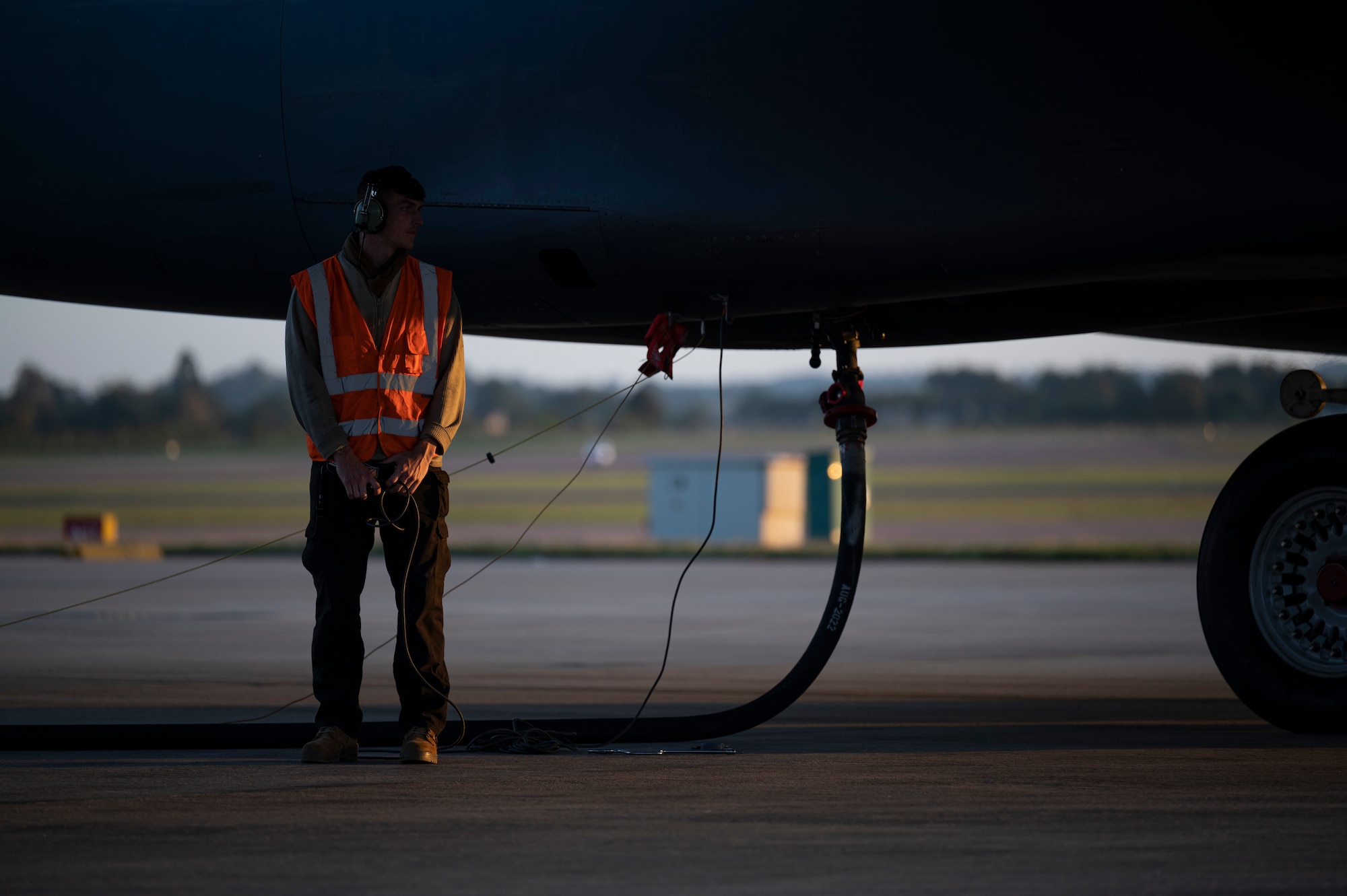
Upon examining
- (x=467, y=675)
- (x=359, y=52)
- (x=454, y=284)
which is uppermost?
(x=359, y=52)

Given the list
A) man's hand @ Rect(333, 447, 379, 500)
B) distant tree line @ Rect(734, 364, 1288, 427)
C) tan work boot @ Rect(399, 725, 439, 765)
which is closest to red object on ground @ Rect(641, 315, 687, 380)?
man's hand @ Rect(333, 447, 379, 500)

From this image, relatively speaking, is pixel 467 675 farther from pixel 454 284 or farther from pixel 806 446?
pixel 806 446

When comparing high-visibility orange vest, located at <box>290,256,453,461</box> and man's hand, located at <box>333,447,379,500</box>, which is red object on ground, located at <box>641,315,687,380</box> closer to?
high-visibility orange vest, located at <box>290,256,453,461</box>

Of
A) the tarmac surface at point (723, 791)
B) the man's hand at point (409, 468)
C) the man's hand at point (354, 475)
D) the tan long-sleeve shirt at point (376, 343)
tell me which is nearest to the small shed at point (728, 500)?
the tarmac surface at point (723, 791)

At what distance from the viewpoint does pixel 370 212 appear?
200 inches

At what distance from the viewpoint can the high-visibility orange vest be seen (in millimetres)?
5059

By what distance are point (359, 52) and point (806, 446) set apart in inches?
3559

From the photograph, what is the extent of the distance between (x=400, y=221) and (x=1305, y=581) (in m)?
4.11

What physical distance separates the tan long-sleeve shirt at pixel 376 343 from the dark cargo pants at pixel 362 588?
155 mm

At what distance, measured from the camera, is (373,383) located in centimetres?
507

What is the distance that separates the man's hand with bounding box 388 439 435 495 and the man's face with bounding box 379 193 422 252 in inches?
29.7

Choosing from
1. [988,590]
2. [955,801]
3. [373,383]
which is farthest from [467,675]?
[988,590]

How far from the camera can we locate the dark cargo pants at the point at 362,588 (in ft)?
16.4

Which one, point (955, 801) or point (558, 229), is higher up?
point (558, 229)
